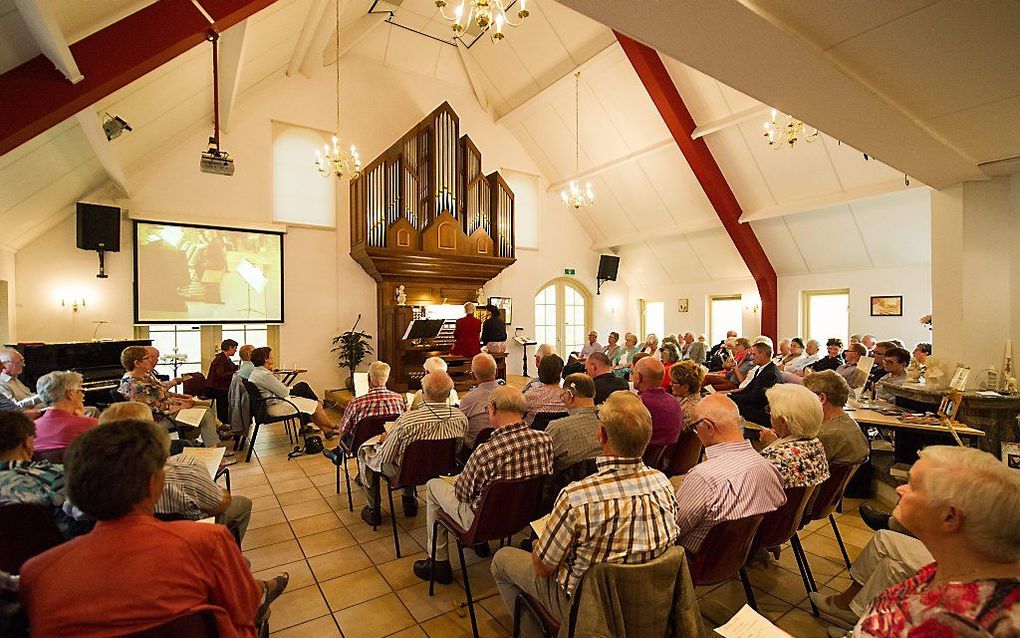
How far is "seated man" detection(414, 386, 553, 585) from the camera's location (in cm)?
235

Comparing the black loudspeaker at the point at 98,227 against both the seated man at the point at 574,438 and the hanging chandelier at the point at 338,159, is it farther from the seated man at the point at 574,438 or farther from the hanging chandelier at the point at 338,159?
the seated man at the point at 574,438

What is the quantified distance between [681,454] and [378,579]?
229 cm

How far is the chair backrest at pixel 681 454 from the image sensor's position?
139 inches

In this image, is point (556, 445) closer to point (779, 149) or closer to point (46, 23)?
point (46, 23)

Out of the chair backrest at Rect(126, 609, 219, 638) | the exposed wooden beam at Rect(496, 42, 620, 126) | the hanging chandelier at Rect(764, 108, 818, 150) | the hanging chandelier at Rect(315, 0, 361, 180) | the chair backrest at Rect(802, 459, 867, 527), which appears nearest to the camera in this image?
the chair backrest at Rect(126, 609, 219, 638)

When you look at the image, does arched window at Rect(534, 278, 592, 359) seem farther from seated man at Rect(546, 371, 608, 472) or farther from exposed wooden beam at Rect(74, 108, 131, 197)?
seated man at Rect(546, 371, 608, 472)

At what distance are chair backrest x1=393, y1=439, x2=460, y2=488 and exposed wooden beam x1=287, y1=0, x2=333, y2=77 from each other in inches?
239

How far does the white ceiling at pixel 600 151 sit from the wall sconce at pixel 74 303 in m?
0.85

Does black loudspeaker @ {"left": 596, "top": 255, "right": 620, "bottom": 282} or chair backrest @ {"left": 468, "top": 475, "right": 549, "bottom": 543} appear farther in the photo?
black loudspeaker @ {"left": 596, "top": 255, "right": 620, "bottom": 282}

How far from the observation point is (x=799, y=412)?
240 cm

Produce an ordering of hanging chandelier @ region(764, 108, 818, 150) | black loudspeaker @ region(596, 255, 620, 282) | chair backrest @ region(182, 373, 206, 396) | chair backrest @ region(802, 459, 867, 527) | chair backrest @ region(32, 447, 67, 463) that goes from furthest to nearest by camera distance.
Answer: black loudspeaker @ region(596, 255, 620, 282), chair backrest @ region(182, 373, 206, 396), hanging chandelier @ region(764, 108, 818, 150), chair backrest @ region(802, 459, 867, 527), chair backrest @ region(32, 447, 67, 463)

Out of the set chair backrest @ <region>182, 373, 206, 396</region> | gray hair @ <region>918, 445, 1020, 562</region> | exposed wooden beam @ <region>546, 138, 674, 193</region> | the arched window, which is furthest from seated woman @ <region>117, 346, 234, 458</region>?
the arched window

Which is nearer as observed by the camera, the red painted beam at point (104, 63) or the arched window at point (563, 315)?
A: the red painted beam at point (104, 63)

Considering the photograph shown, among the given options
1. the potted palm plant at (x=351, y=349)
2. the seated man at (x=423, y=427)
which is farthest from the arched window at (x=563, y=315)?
the seated man at (x=423, y=427)
